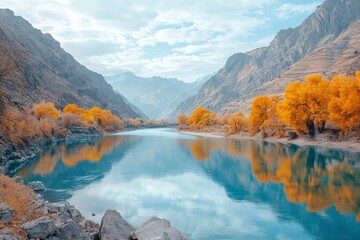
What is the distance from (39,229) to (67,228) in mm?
1424

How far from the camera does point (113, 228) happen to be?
56.8 feet

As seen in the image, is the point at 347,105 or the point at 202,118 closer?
the point at 347,105

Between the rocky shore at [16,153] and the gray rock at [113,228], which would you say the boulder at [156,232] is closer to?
the gray rock at [113,228]

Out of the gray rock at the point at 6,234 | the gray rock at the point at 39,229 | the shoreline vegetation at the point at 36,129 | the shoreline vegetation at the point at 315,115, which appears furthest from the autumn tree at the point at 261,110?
the gray rock at the point at 6,234

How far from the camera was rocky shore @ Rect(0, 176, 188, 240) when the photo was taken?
1330cm

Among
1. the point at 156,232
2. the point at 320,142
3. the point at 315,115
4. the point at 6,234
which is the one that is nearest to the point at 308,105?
the point at 315,115

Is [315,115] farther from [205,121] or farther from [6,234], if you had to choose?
[205,121]

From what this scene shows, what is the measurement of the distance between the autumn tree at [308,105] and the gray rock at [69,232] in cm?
6820

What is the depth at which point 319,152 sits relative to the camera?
63969 mm

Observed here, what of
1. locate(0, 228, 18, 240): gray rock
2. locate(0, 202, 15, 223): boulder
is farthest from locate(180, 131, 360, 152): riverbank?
locate(0, 228, 18, 240): gray rock

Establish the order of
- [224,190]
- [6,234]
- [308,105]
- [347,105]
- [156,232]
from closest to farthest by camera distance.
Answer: [6,234], [156,232], [224,190], [347,105], [308,105]

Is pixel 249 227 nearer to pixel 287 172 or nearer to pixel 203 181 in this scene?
pixel 203 181

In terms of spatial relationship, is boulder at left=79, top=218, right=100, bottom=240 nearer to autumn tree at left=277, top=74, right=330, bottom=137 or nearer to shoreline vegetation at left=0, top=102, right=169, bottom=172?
shoreline vegetation at left=0, top=102, right=169, bottom=172

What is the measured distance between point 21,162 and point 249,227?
39576mm
